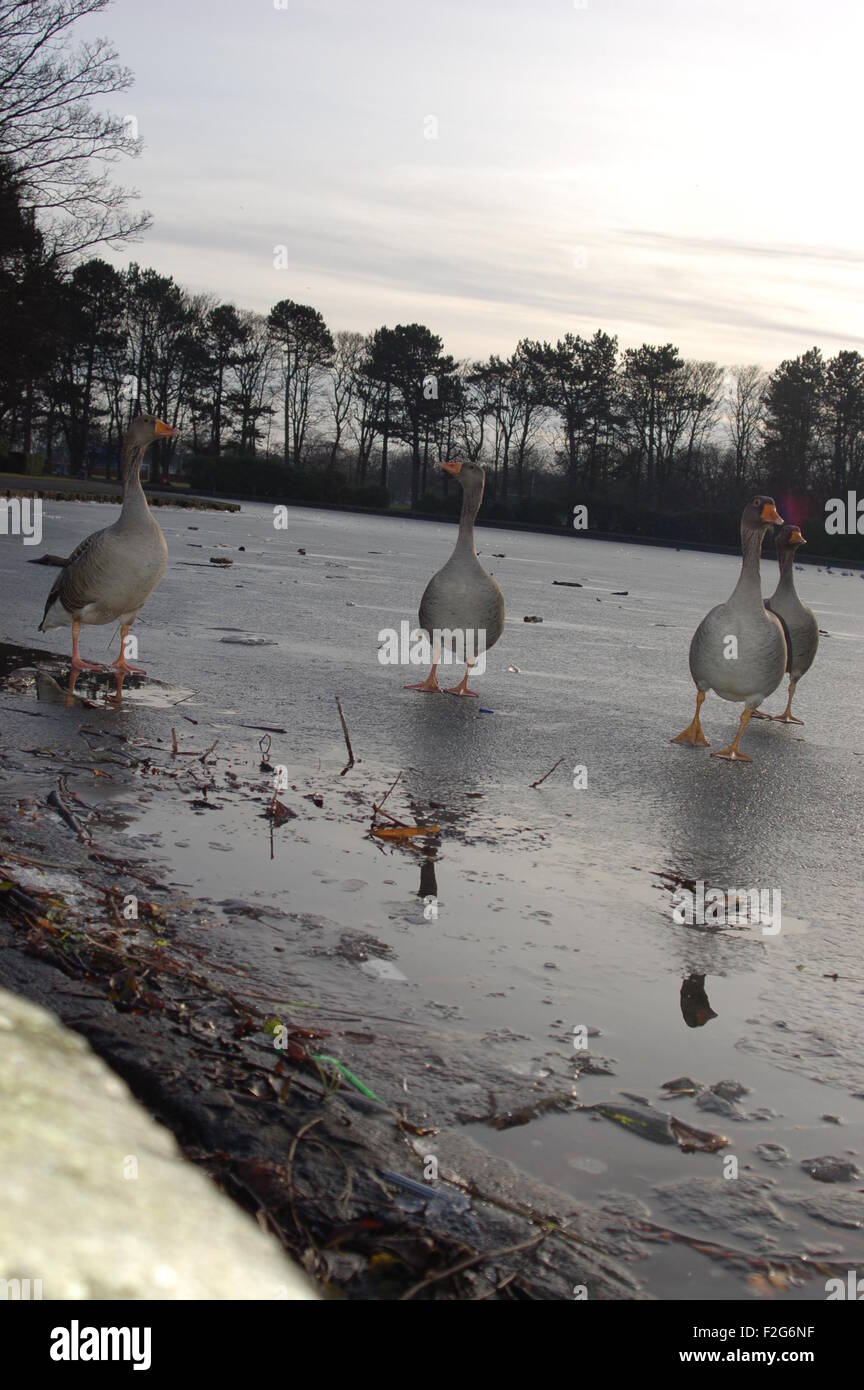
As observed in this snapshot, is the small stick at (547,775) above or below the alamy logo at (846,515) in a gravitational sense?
below

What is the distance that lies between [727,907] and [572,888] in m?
0.59

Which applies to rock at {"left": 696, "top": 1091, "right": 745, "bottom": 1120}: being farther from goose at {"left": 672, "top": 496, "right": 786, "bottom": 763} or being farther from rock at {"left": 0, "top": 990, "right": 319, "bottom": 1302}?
goose at {"left": 672, "top": 496, "right": 786, "bottom": 763}

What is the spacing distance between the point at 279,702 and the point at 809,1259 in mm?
5667

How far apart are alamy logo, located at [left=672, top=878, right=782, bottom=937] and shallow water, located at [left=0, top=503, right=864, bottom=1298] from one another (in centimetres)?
7

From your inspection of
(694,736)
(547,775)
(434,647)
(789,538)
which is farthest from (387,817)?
(789,538)

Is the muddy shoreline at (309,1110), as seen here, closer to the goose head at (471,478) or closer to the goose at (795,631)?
the goose at (795,631)

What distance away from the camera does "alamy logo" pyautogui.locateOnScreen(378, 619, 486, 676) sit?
29.3 feet

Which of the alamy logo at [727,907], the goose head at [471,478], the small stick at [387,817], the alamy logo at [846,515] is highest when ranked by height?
the alamy logo at [846,515]

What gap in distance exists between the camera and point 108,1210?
6.81 feet

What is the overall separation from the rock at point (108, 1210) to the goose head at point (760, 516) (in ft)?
22.7
